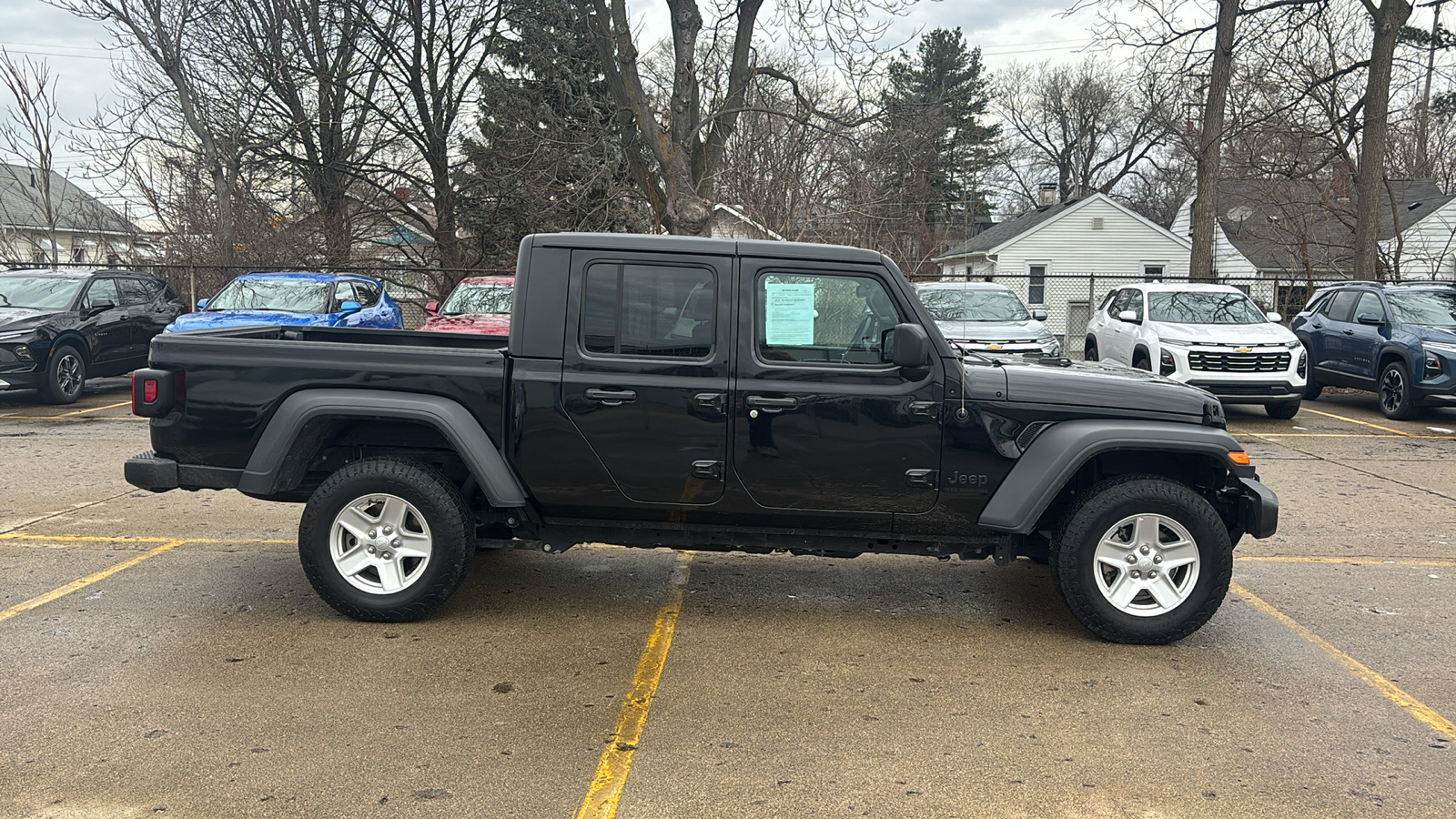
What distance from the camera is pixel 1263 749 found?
12.1 feet

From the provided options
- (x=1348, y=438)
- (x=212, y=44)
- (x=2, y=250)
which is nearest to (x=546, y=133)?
(x=212, y=44)

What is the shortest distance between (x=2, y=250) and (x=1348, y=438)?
27207 mm

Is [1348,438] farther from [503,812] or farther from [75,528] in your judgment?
[75,528]

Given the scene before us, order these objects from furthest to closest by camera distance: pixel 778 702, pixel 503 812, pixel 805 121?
pixel 805 121 → pixel 778 702 → pixel 503 812

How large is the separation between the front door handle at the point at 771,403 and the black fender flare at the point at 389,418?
116cm

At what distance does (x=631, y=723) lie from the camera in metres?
3.83

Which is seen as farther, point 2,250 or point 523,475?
point 2,250

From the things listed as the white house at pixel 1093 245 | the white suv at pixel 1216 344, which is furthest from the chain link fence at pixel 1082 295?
the white suv at pixel 1216 344

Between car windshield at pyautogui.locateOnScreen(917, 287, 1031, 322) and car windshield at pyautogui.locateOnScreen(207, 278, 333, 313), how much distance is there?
8334 mm

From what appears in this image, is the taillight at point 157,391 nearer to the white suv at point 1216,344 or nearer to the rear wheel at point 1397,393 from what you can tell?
the white suv at point 1216,344

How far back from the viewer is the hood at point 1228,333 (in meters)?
12.4

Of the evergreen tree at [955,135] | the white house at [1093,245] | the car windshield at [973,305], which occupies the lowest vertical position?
the car windshield at [973,305]

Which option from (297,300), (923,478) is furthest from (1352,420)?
(297,300)

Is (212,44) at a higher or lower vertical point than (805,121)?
higher
